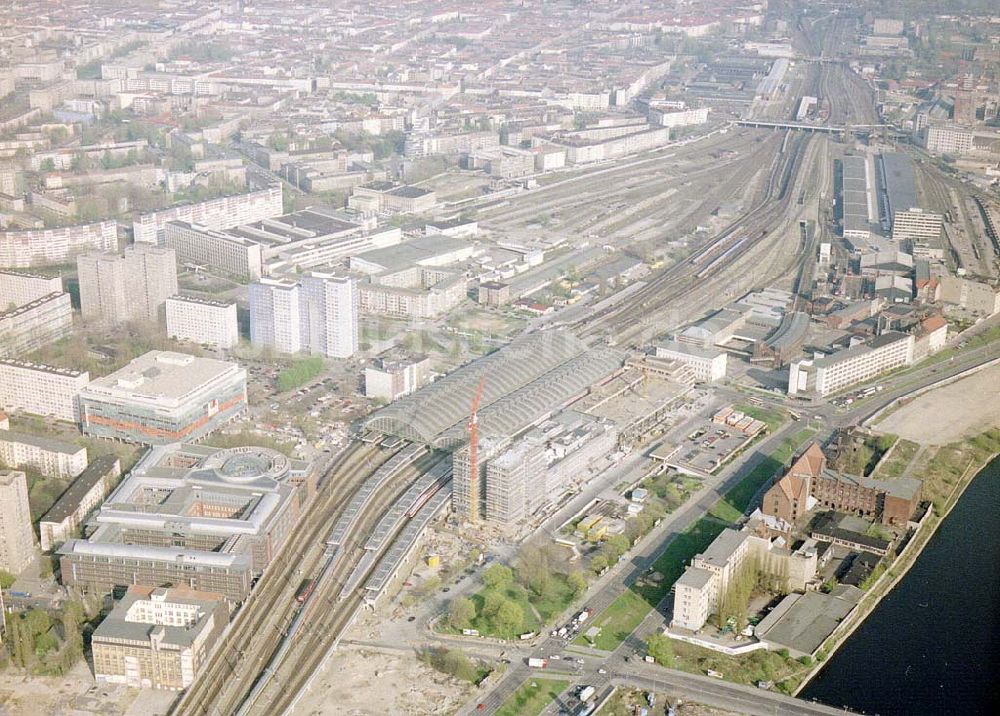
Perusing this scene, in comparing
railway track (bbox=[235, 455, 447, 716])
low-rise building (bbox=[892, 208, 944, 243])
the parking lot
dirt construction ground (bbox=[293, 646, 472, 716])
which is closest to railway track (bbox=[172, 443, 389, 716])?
railway track (bbox=[235, 455, 447, 716])

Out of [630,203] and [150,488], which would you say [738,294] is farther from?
[150,488]

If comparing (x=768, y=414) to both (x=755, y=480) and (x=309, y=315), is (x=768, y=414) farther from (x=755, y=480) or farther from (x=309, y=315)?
(x=309, y=315)

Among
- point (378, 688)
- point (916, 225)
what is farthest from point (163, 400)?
point (916, 225)

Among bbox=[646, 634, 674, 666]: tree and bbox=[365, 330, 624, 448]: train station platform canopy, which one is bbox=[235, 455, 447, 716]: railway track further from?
bbox=[646, 634, 674, 666]: tree

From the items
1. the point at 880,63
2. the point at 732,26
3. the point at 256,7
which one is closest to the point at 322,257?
the point at 256,7

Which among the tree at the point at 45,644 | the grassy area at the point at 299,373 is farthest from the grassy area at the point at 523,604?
the grassy area at the point at 299,373

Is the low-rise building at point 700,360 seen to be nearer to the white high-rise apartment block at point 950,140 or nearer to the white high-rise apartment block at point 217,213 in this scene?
the white high-rise apartment block at point 217,213

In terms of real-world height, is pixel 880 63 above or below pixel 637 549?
above
